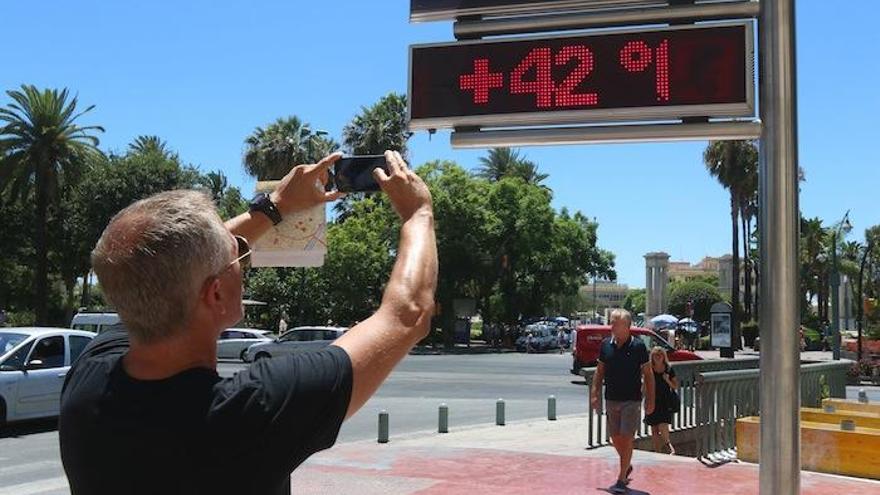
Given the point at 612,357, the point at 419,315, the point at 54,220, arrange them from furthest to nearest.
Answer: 1. the point at 54,220
2. the point at 612,357
3. the point at 419,315

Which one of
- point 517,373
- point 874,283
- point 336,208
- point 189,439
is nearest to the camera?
point 189,439

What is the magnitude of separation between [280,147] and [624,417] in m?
40.5

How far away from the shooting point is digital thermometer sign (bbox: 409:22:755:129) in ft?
14.4

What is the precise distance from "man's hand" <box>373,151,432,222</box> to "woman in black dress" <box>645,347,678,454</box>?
979cm

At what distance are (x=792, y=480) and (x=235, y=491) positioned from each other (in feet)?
11.2

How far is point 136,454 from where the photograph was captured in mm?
1648

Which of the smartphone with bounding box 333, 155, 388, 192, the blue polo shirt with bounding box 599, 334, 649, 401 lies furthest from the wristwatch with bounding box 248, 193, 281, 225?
the blue polo shirt with bounding box 599, 334, 649, 401

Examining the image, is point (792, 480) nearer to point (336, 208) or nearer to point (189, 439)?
point (189, 439)

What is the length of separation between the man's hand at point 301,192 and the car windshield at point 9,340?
39.9 feet

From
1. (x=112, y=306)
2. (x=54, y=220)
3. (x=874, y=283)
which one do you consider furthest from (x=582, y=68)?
(x=874, y=283)

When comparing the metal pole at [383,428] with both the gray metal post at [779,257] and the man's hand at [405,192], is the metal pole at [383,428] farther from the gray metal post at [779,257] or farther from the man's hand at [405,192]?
the man's hand at [405,192]

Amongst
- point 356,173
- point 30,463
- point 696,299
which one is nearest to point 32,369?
point 30,463

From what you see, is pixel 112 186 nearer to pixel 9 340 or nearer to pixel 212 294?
pixel 9 340

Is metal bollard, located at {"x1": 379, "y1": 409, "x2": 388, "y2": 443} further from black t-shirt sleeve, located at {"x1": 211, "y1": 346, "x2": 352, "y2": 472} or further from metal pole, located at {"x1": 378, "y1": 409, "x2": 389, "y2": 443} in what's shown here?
black t-shirt sleeve, located at {"x1": 211, "y1": 346, "x2": 352, "y2": 472}
